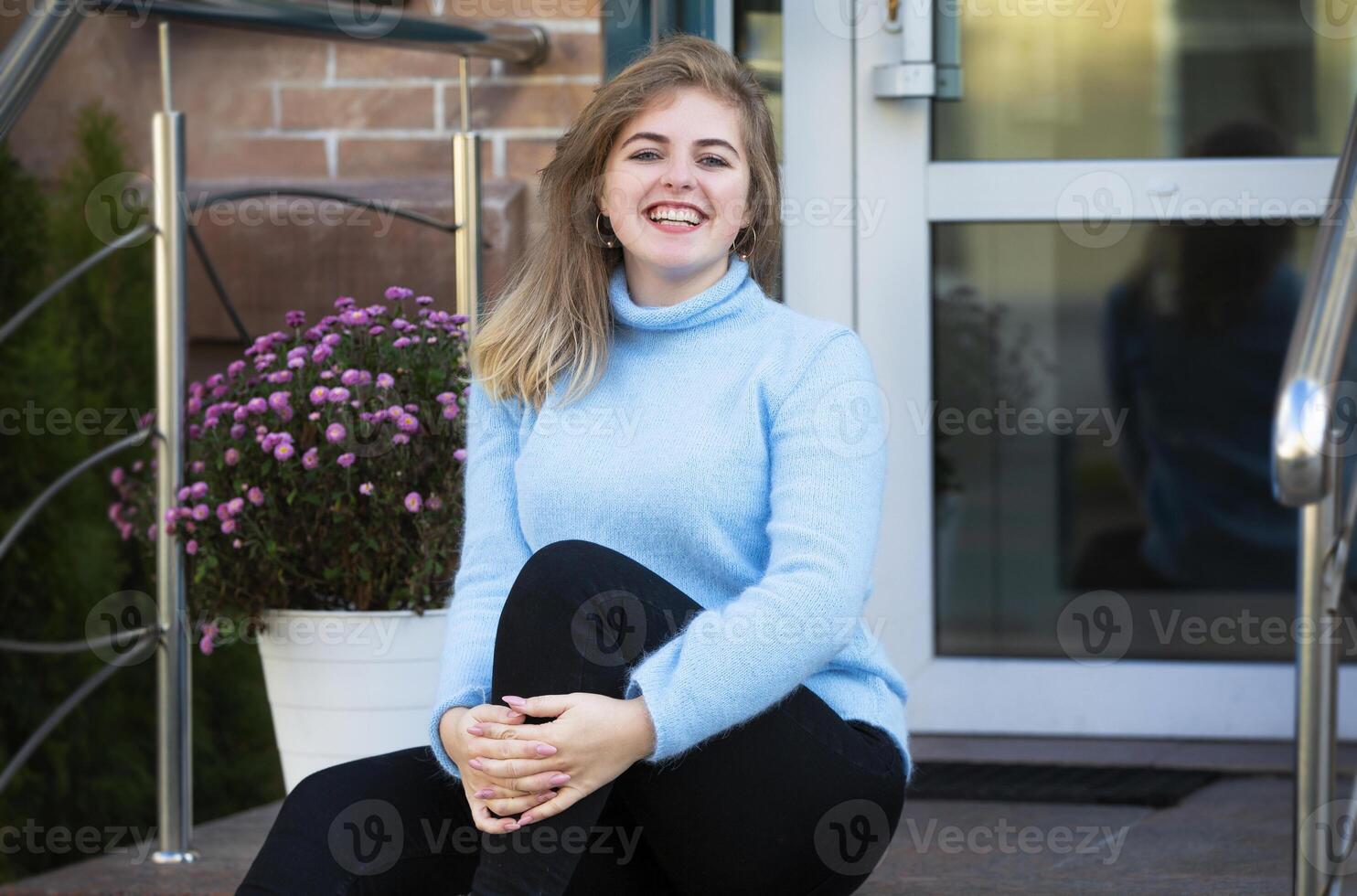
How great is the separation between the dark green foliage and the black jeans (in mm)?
1876

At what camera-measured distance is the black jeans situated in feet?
4.48

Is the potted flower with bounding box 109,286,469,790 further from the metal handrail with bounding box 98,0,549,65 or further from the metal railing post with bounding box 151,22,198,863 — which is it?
the metal handrail with bounding box 98,0,549,65

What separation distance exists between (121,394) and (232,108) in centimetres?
82

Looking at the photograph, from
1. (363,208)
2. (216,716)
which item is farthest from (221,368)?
(216,716)

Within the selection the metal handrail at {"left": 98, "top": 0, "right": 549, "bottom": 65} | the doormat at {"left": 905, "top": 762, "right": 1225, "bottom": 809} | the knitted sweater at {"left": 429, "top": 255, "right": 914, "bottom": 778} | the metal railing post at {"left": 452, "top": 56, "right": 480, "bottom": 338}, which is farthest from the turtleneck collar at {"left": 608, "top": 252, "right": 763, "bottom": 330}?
the doormat at {"left": 905, "top": 762, "right": 1225, "bottom": 809}

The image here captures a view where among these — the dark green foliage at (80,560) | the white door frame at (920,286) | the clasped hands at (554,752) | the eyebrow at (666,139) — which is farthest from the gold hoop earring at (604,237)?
the dark green foliage at (80,560)

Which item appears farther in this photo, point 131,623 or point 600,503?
point 131,623

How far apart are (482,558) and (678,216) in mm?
401

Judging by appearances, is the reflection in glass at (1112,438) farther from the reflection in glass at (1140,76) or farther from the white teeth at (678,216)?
the white teeth at (678,216)

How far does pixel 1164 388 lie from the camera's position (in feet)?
8.62

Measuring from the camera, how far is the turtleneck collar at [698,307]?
1626mm

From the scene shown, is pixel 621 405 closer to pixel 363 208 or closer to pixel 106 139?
pixel 363 208

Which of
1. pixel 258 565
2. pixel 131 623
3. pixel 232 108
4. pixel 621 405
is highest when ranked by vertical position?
pixel 232 108

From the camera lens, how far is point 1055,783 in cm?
234
